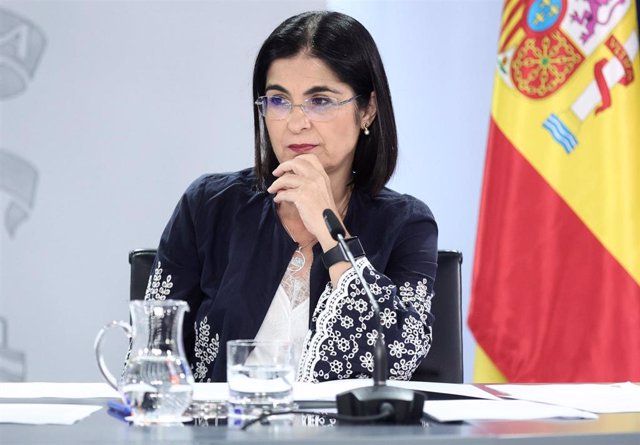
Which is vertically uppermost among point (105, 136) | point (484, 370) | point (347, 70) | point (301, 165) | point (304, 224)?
point (105, 136)

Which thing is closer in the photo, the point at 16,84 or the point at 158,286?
the point at 158,286

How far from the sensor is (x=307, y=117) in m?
1.92

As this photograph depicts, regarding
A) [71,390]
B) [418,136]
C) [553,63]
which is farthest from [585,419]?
[418,136]

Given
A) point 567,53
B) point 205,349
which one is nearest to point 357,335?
point 205,349

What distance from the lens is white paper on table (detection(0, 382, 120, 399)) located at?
1.32 m

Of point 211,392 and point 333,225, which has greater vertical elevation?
point 333,225

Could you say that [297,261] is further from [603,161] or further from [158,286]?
[603,161]

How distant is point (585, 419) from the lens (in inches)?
44.3

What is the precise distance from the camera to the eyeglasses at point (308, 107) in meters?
1.93

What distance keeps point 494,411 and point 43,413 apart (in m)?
0.56

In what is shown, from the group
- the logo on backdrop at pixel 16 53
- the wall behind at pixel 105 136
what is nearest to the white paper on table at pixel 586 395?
the wall behind at pixel 105 136

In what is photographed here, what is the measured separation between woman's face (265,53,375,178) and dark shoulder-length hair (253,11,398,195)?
26 mm

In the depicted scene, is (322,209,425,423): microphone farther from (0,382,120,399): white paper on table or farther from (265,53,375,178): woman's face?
(265,53,375,178): woman's face

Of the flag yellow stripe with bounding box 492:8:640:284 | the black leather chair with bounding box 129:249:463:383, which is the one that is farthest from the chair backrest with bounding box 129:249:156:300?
the flag yellow stripe with bounding box 492:8:640:284
